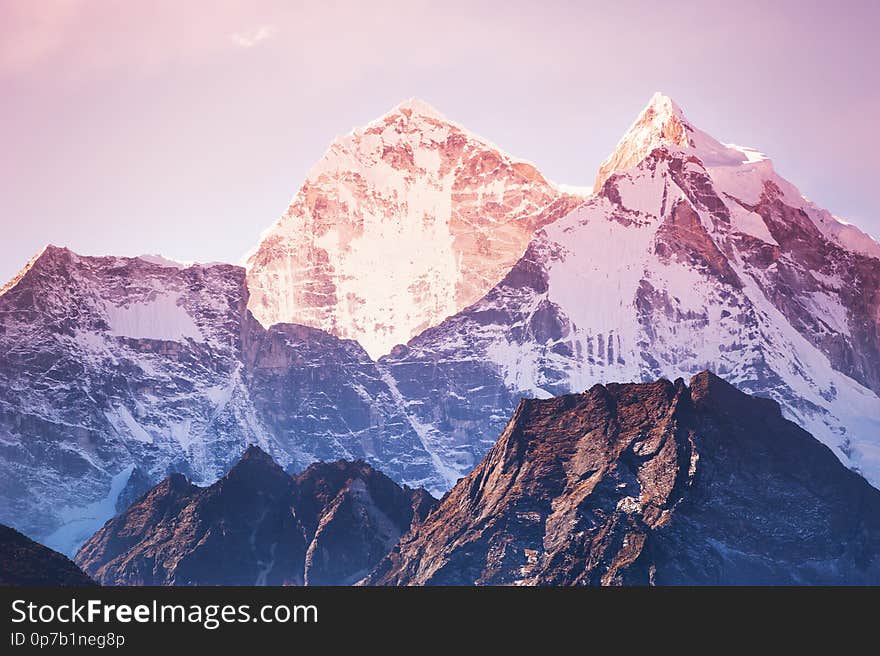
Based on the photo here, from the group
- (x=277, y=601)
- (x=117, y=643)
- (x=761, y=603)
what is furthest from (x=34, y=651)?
(x=761, y=603)

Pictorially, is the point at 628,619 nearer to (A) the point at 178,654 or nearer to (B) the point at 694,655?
(B) the point at 694,655

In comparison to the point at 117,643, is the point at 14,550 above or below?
above

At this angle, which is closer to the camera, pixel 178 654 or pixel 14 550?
pixel 178 654

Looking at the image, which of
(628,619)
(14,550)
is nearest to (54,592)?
(628,619)

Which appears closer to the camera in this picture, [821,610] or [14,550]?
[821,610]

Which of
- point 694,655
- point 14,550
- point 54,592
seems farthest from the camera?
point 14,550

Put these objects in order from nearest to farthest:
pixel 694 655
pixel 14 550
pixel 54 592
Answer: pixel 694 655, pixel 54 592, pixel 14 550

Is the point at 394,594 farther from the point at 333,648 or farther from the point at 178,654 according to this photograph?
the point at 178,654

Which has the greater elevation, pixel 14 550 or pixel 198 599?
pixel 14 550

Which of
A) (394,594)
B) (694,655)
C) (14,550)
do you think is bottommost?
(694,655)
